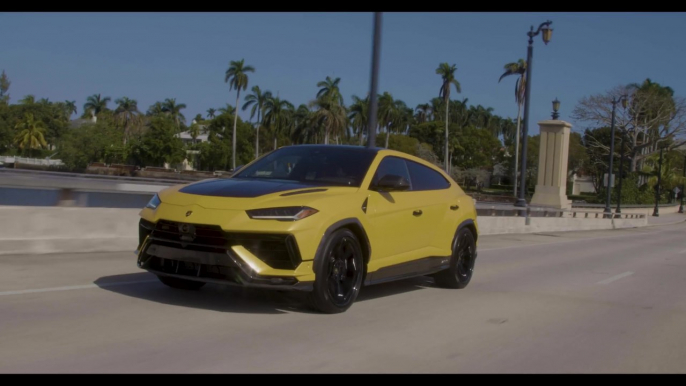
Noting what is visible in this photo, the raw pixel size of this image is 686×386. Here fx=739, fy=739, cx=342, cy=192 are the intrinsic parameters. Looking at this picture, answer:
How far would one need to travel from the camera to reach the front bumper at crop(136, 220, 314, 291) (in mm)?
6113

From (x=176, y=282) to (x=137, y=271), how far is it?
64.0 inches

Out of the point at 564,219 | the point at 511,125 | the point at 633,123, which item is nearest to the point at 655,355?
the point at 564,219

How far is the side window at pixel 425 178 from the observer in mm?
8469

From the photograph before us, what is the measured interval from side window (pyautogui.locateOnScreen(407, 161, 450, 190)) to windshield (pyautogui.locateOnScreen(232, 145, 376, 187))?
2.54 feet

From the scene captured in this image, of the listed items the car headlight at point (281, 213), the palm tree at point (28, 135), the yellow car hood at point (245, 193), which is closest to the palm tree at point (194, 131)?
the palm tree at point (28, 135)

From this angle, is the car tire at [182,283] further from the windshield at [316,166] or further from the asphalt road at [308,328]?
the windshield at [316,166]

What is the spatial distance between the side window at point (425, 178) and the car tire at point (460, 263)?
0.68m

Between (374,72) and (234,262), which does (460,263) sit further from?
(374,72)

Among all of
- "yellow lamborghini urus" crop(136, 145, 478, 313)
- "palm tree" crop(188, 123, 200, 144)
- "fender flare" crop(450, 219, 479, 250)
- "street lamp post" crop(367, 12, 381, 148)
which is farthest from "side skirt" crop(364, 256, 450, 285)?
"palm tree" crop(188, 123, 200, 144)

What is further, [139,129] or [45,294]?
[139,129]

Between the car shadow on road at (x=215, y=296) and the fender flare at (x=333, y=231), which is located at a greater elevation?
the fender flare at (x=333, y=231)

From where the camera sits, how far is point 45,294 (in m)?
6.99

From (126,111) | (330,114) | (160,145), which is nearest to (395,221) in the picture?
(160,145)
